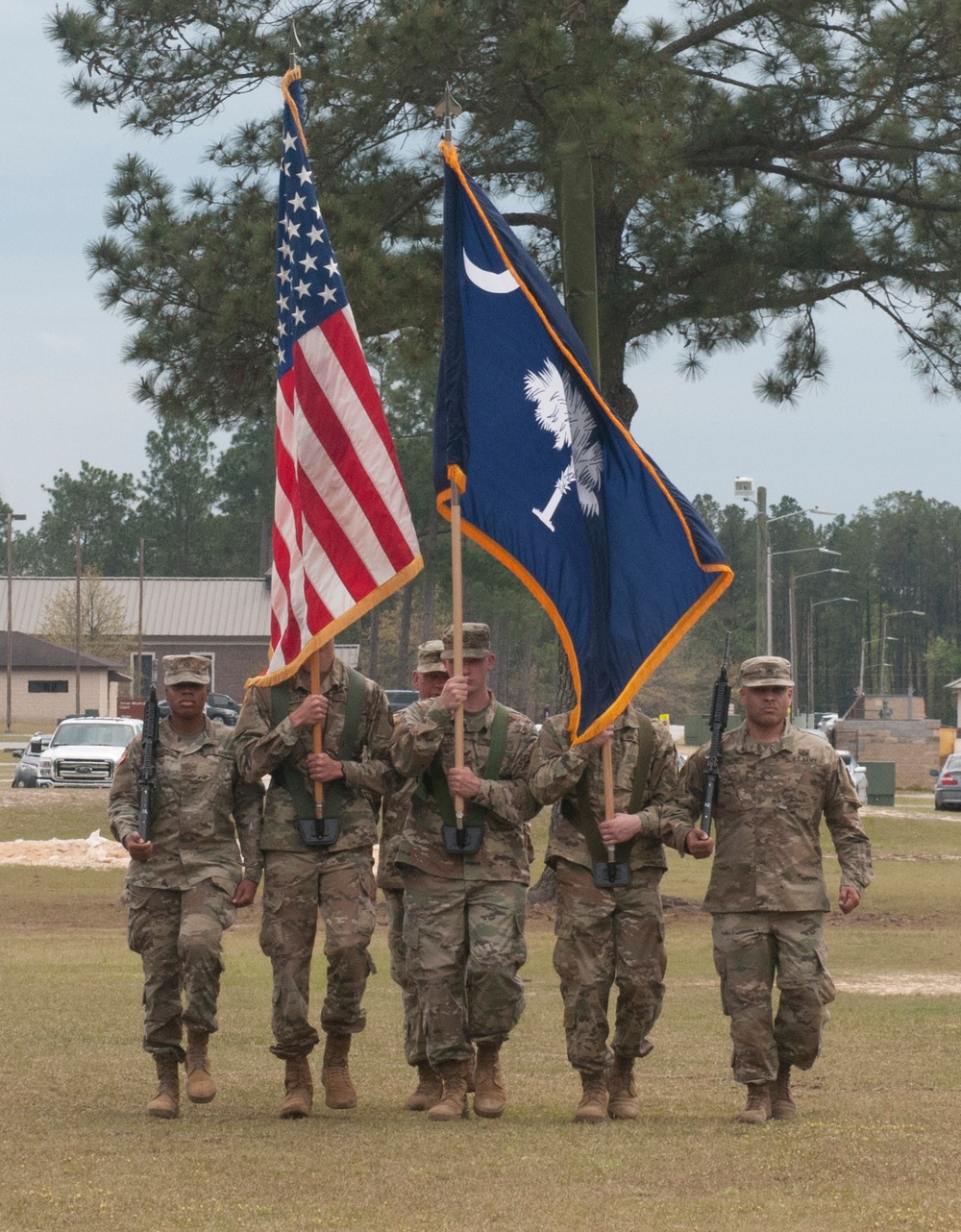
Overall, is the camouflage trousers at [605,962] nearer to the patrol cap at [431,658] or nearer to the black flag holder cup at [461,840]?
the black flag holder cup at [461,840]

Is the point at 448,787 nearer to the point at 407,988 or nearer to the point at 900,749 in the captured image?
the point at 407,988

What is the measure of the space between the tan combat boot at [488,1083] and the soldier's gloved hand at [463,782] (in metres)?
1.10

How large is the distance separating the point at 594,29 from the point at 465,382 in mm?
9263

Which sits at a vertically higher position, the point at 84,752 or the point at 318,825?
the point at 318,825

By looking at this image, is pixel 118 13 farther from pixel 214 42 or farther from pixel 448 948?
pixel 448 948

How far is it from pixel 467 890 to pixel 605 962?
689 millimetres

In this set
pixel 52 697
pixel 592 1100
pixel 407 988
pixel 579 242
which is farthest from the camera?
pixel 52 697

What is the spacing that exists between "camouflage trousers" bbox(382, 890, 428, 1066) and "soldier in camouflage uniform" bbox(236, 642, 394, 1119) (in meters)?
0.32

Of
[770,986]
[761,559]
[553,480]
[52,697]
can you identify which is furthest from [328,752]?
[52,697]

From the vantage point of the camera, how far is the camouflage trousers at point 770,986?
8.12 m

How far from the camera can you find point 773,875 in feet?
27.1

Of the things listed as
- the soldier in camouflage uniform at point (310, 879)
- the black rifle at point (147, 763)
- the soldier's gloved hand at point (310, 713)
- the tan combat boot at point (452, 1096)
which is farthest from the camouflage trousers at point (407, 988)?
the black rifle at point (147, 763)

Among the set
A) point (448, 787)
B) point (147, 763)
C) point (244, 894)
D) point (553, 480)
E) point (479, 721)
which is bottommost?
point (244, 894)

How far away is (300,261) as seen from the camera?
9.35 m
